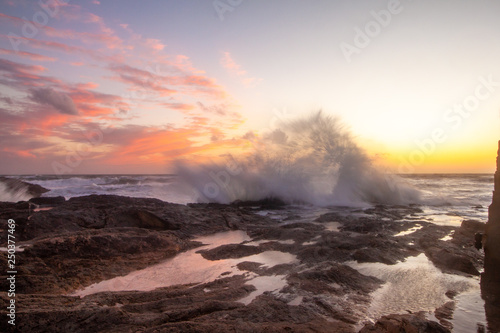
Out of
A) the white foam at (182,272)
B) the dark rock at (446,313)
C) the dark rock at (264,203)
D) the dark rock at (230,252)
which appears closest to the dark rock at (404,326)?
the dark rock at (446,313)

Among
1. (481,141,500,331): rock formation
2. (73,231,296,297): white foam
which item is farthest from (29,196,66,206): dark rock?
(481,141,500,331): rock formation

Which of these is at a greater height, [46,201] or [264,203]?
[46,201]

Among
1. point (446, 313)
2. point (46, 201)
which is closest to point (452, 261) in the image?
point (446, 313)

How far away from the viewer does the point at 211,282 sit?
4.29 m

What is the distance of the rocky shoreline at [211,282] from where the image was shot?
2727 millimetres

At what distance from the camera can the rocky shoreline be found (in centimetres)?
273

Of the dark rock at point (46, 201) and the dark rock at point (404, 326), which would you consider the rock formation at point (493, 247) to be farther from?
the dark rock at point (46, 201)

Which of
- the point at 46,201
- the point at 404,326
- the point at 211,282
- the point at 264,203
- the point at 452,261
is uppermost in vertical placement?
the point at 404,326

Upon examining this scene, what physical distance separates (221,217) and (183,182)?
31.3 ft

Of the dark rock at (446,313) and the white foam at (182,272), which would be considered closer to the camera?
the dark rock at (446,313)

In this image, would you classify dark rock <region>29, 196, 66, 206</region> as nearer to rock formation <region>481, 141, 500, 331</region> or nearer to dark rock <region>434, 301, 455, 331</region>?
dark rock <region>434, 301, 455, 331</region>

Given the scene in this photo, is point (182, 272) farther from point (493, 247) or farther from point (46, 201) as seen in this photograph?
point (46, 201)

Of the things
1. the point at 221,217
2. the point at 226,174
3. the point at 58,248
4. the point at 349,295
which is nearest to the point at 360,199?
the point at 226,174

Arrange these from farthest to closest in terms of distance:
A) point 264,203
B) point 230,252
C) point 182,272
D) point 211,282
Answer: point 264,203
point 230,252
point 182,272
point 211,282
